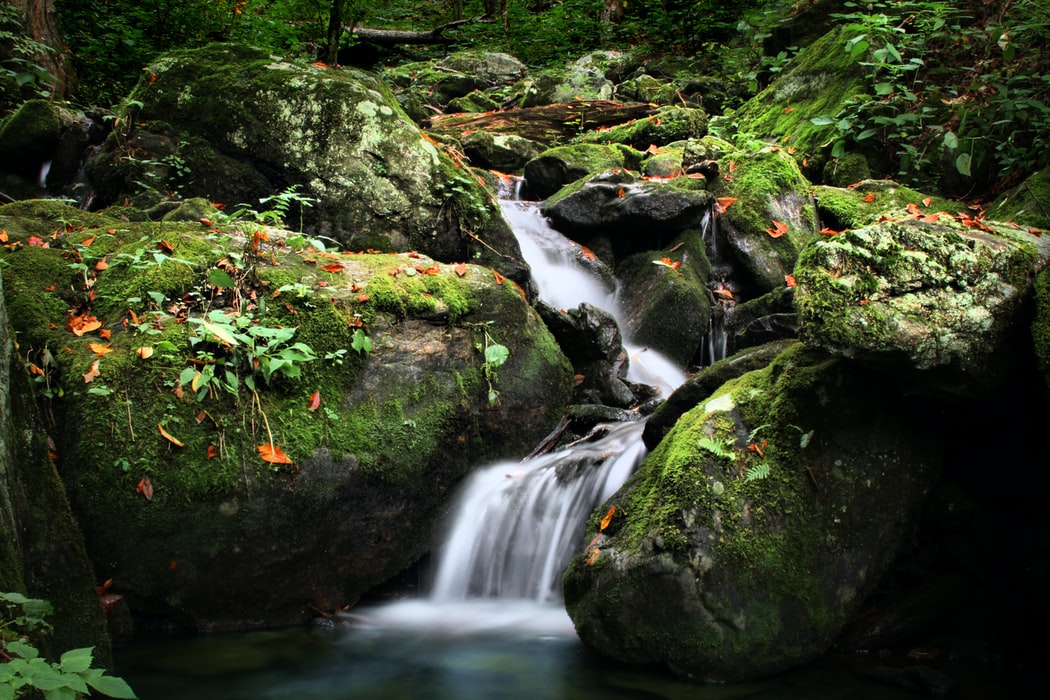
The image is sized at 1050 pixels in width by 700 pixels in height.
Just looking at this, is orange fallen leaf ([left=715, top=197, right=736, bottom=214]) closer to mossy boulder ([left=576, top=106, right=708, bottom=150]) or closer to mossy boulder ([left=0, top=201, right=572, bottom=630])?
mossy boulder ([left=576, top=106, right=708, bottom=150])

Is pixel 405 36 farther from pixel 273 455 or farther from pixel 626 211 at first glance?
pixel 273 455

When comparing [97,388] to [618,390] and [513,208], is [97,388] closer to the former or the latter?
[618,390]

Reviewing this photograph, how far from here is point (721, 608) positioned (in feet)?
11.9

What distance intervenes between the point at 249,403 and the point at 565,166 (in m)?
6.30

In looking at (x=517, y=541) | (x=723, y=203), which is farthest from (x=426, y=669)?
(x=723, y=203)

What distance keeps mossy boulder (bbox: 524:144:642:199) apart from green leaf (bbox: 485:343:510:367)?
479 centimetres

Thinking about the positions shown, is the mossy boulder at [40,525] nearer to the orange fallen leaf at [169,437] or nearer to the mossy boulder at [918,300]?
the orange fallen leaf at [169,437]

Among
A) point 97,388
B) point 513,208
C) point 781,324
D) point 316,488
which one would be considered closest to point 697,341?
point 781,324

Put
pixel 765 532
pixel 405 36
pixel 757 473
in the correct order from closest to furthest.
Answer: pixel 765 532 → pixel 757 473 → pixel 405 36

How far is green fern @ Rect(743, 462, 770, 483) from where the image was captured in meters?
3.94

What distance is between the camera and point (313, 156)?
6926 millimetres

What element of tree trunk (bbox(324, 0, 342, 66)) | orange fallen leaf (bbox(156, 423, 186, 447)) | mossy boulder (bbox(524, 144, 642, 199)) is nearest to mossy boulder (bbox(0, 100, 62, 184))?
tree trunk (bbox(324, 0, 342, 66))

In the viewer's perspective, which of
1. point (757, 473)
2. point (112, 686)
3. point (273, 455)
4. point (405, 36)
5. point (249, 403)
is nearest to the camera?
point (112, 686)

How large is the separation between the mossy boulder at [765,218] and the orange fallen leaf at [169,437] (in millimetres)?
6085
